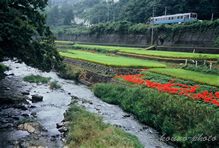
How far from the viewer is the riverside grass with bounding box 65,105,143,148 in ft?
21.7

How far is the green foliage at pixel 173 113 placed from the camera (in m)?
7.00

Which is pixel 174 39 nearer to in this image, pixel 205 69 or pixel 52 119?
pixel 205 69

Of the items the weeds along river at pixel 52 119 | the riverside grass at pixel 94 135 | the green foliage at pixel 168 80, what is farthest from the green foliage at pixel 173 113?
the riverside grass at pixel 94 135

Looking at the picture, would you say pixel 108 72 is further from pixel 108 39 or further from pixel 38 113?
pixel 108 39

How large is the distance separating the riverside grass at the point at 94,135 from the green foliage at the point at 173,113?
1.82 metres

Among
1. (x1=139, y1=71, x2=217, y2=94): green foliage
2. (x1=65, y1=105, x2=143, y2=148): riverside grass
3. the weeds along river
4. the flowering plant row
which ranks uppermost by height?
(x1=139, y1=71, x2=217, y2=94): green foliage

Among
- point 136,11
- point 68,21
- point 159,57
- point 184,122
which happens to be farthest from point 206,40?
point 68,21

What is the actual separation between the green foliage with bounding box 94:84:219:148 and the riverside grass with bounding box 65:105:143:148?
1821 mm

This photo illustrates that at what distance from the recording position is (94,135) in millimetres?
7273

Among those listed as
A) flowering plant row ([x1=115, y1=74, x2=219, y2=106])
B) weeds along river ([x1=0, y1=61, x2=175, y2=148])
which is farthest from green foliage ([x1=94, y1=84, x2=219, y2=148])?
weeds along river ([x1=0, y1=61, x2=175, y2=148])

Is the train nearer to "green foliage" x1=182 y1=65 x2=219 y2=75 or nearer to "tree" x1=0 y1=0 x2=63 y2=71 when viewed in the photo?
"green foliage" x1=182 y1=65 x2=219 y2=75

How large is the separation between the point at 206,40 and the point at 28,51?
2811cm

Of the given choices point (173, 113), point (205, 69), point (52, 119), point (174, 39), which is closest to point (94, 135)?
point (173, 113)

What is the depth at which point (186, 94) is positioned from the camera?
998 centimetres
